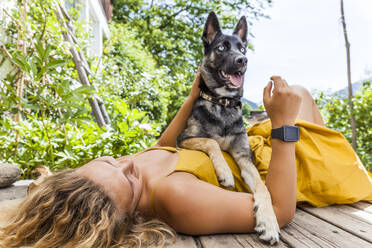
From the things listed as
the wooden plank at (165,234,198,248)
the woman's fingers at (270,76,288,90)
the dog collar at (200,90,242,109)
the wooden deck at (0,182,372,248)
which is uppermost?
the woman's fingers at (270,76,288,90)

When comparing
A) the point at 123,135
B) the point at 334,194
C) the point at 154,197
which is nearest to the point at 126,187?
the point at 154,197

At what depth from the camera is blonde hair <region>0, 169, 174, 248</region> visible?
1186 millimetres

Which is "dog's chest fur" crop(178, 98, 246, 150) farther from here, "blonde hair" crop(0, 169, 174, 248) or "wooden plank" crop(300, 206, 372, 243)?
"blonde hair" crop(0, 169, 174, 248)

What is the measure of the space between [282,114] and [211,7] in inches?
578

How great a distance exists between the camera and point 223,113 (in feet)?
6.64

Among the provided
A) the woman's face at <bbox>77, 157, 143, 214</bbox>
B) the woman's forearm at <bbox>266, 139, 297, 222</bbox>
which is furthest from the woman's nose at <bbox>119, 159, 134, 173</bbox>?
the woman's forearm at <bbox>266, 139, 297, 222</bbox>

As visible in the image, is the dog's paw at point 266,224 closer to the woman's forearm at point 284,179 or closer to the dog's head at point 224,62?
the woman's forearm at point 284,179

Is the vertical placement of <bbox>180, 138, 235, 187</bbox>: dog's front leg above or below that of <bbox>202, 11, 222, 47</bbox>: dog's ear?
below

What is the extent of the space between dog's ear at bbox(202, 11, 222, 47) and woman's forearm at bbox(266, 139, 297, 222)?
144 centimetres

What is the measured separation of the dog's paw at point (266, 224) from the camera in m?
1.23

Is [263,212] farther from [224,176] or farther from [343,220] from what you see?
[343,220]

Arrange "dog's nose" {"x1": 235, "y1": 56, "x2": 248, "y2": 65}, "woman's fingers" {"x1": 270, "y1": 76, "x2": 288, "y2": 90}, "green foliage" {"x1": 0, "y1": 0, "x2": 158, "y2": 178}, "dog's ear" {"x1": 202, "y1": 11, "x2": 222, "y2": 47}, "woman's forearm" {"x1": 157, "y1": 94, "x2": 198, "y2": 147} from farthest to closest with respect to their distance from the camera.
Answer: "green foliage" {"x1": 0, "y1": 0, "x2": 158, "y2": 178}, "dog's ear" {"x1": 202, "y1": 11, "x2": 222, "y2": 47}, "woman's forearm" {"x1": 157, "y1": 94, "x2": 198, "y2": 147}, "dog's nose" {"x1": 235, "y1": 56, "x2": 248, "y2": 65}, "woman's fingers" {"x1": 270, "y1": 76, "x2": 288, "y2": 90}

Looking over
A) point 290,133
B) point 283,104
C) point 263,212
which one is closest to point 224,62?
point 283,104

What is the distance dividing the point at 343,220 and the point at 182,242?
37.2 inches
